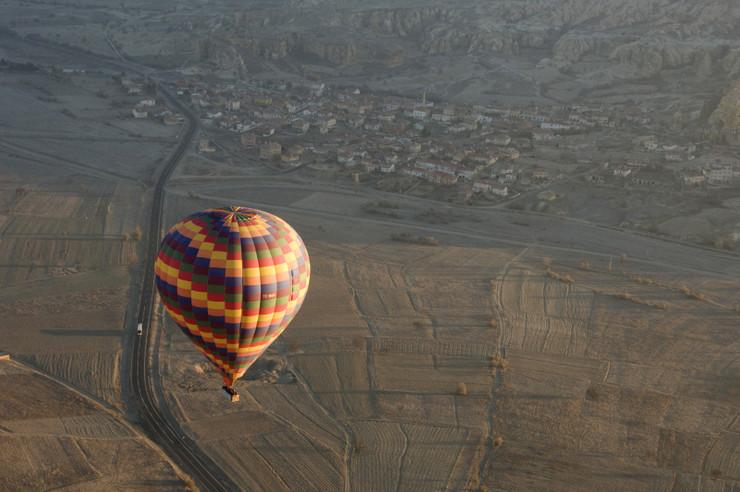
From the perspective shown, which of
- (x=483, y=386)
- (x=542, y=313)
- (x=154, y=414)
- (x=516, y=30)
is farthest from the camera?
(x=516, y=30)

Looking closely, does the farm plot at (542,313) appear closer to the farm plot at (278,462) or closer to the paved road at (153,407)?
the farm plot at (278,462)

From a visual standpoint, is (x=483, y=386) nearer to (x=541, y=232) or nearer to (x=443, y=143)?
(x=541, y=232)

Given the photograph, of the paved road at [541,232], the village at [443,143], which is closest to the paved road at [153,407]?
the paved road at [541,232]

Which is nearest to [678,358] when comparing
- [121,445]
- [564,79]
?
[121,445]

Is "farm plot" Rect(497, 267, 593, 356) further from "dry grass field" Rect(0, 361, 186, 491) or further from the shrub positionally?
"dry grass field" Rect(0, 361, 186, 491)

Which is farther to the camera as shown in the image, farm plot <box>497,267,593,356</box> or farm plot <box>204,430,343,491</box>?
farm plot <box>497,267,593,356</box>

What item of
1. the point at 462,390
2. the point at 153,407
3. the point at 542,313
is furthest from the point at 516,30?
the point at 153,407

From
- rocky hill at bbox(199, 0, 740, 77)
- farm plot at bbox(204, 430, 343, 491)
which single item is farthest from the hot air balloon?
rocky hill at bbox(199, 0, 740, 77)
